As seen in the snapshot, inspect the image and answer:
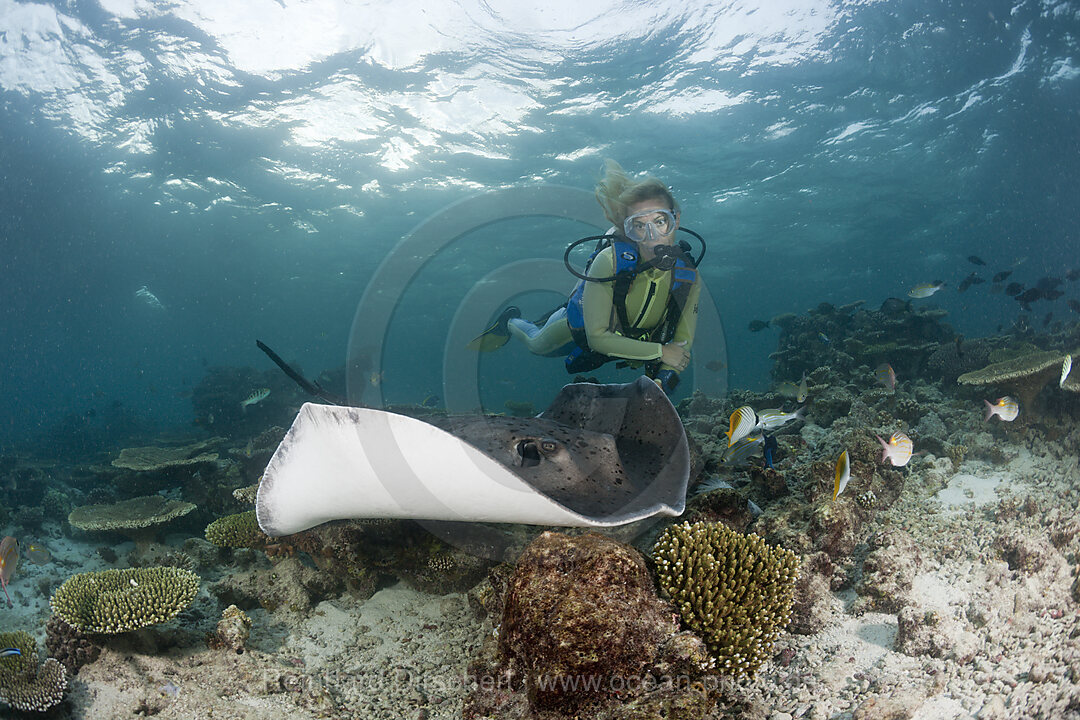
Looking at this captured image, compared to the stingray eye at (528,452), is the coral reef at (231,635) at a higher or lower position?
lower

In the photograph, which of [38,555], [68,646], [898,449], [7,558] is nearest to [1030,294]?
[898,449]

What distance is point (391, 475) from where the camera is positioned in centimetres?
234

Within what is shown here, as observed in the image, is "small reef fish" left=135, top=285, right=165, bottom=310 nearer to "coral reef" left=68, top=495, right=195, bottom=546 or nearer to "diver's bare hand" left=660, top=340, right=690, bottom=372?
"coral reef" left=68, top=495, right=195, bottom=546

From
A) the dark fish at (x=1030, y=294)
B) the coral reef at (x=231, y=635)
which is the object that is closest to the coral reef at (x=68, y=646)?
the coral reef at (x=231, y=635)

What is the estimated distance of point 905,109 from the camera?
18.2 m

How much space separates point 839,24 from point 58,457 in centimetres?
2868

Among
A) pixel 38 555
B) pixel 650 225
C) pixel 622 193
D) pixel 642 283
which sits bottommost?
pixel 38 555

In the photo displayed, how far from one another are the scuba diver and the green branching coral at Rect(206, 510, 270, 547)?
4.16 meters

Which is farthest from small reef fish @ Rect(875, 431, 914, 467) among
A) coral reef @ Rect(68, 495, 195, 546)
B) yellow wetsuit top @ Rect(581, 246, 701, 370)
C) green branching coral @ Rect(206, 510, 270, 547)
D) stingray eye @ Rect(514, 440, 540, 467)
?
coral reef @ Rect(68, 495, 195, 546)

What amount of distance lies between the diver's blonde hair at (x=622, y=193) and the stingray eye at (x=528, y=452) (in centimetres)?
399

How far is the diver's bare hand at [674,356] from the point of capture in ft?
17.6

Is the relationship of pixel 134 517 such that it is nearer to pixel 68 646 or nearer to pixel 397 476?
pixel 68 646

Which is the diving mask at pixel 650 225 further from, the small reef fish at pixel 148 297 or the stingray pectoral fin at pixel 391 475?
the small reef fish at pixel 148 297

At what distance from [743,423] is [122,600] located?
16.5 feet
